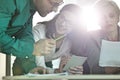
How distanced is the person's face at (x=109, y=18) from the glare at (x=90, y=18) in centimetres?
6

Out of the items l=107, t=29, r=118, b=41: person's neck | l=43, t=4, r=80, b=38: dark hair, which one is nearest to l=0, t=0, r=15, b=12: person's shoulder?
l=43, t=4, r=80, b=38: dark hair

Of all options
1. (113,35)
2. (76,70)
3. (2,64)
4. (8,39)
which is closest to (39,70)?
(76,70)

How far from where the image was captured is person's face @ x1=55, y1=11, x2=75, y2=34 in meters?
1.94

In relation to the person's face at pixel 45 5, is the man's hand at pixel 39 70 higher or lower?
lower

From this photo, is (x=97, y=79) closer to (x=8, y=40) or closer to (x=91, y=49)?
(x=8, y=40)

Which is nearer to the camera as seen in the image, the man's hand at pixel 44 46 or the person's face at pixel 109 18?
the man's hand at pixel 44 46

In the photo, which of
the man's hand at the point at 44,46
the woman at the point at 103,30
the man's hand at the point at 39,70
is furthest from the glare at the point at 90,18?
the man's hand at the point at 44,46

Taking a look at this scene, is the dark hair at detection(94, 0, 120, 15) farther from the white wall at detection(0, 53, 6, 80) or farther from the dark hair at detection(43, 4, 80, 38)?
the white wall at detection(0, 53, 6, 80)

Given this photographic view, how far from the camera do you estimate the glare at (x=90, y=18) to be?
6.28 ft

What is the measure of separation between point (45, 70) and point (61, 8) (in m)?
0.53

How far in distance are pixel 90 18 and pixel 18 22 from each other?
0.74 meters

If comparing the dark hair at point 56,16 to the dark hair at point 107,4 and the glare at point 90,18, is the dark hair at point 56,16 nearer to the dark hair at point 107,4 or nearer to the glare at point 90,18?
the glare at point 90,18

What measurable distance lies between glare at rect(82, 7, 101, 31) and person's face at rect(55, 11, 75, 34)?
11 cm

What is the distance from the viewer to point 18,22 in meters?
1.43
